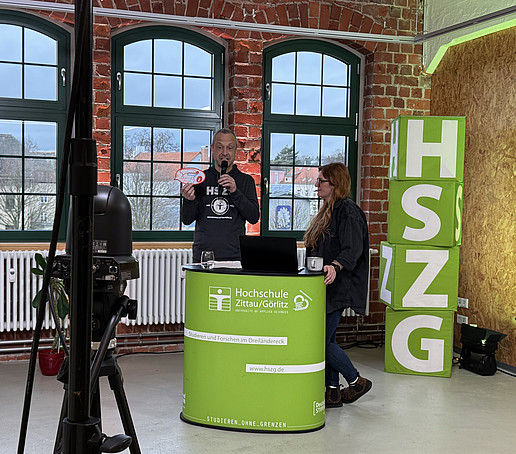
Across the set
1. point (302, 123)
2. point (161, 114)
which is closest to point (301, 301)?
point (161, 114)

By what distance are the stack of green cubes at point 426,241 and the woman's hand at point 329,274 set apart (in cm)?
130

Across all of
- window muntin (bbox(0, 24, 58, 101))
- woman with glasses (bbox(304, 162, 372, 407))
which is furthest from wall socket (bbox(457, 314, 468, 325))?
window muntin (bbox(0, 24, 58, 101))

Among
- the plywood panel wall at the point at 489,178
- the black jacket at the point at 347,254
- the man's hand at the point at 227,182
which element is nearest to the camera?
the black jacket at the point at 347,254

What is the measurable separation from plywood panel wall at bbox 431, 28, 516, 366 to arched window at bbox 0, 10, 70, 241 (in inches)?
137

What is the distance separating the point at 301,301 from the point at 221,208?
1.16 metres

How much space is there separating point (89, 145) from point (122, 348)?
491 cm

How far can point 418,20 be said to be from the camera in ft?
21.2

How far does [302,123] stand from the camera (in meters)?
6.33

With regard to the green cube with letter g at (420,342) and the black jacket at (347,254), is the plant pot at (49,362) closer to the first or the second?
the black jacket at (347,254)

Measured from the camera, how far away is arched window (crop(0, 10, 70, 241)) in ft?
18.2

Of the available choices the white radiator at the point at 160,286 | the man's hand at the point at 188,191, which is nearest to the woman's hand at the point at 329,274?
the man's hand at the point at 188,191

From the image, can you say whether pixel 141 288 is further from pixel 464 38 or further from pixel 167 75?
pixel 464 38

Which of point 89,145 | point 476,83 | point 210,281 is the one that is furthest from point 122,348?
point 89,145

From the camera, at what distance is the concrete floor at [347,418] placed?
3.67m
